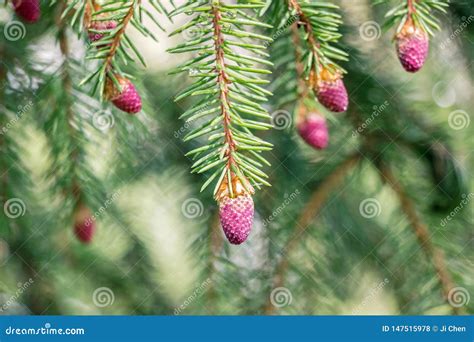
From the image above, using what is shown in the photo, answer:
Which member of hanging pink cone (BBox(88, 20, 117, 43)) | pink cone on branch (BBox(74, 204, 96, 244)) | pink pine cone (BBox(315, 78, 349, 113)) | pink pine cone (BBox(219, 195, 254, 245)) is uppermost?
hanging pink cone (BBox(88, 20, 117, 43))

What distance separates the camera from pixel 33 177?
2.00 feet

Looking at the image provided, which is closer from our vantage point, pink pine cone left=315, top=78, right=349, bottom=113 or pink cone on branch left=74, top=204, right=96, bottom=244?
pink pine cone left=315, top=78, right=349, bottom=113

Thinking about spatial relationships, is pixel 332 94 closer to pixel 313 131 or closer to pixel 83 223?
pixel 313 131

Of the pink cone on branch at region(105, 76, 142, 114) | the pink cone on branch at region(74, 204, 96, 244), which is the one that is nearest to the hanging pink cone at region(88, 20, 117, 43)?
the pink cone on branch at region(105, 76, 142, 114)

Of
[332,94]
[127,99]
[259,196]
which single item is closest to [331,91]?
[332,94]

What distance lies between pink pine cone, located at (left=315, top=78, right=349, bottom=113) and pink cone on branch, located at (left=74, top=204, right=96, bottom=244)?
30 cm

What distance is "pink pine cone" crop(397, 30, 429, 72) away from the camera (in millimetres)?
337

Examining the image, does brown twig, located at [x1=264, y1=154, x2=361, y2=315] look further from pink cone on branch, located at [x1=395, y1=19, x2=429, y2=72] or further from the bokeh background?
pink cone on branch, located at [x1=395, y1=19, x2=429, y2=72]

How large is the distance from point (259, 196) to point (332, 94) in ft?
0.93

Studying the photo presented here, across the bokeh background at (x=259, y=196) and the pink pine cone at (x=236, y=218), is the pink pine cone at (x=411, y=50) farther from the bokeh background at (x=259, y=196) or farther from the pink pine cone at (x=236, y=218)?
the bokeh background at (x=259, y=196)

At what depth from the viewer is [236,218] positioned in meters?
0.29

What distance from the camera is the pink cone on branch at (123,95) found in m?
0.33

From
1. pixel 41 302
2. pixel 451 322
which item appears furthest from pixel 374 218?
pixel 41 302

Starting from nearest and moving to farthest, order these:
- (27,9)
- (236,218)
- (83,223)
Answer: (236,218), (27,9), (83,223)
